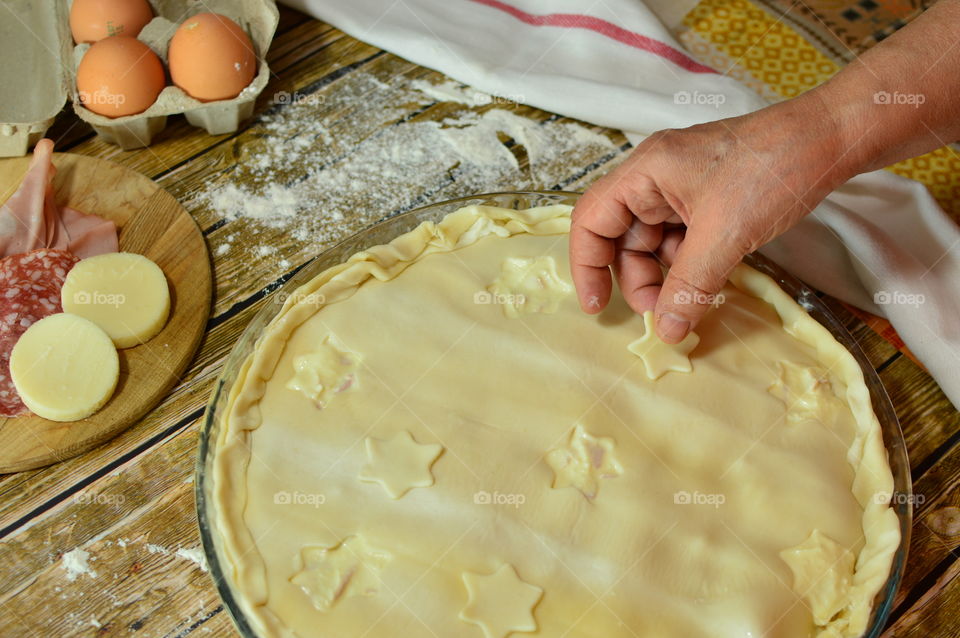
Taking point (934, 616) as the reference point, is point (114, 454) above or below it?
below

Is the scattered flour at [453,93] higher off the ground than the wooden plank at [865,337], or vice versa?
the wooden plank at [865,337]

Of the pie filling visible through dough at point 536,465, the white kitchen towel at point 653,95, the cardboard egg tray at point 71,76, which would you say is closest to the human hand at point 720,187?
the pie filling visible through dough at point 536,465

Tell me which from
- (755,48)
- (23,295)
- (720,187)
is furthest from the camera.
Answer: (755,48)

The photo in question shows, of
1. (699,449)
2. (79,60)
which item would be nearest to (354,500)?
(699,449)

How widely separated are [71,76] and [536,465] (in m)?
1.19

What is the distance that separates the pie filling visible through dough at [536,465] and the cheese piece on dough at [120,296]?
0.90ft

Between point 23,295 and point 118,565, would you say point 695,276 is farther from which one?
point 23,295

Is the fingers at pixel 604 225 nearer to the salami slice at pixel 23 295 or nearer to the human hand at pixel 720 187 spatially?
the human hand at pixel 720 187

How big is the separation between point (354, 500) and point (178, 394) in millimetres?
445

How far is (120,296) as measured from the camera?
52.9 inches

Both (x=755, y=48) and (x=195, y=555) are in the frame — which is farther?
(x=755, y=48)

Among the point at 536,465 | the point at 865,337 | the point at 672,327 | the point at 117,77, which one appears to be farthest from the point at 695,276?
the point at 117,77

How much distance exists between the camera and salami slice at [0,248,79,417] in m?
1.27

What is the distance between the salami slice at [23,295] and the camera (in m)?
1.27
